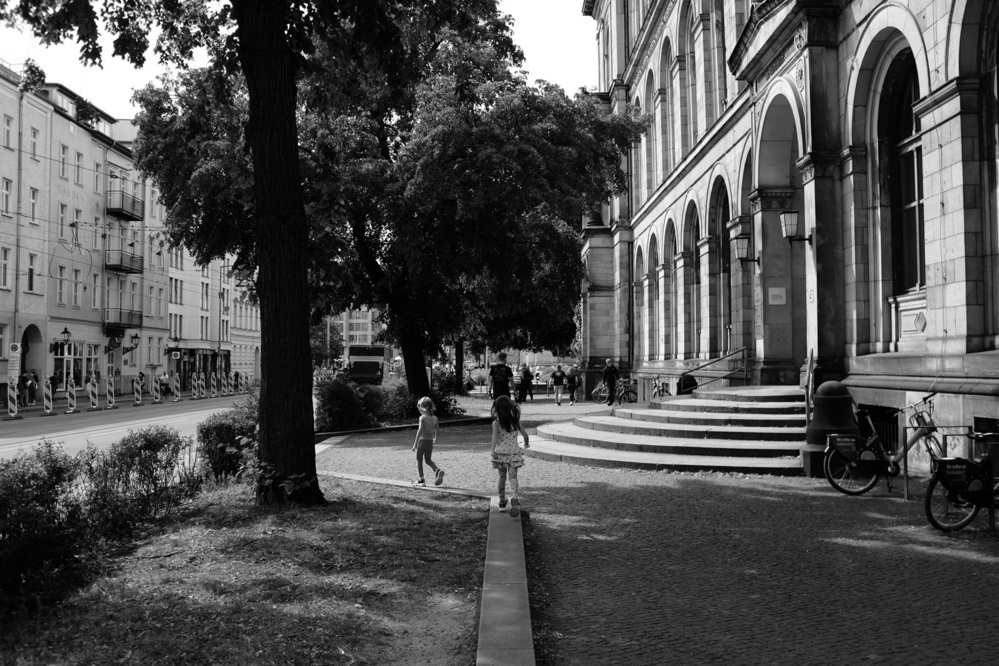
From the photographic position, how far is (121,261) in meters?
51.2

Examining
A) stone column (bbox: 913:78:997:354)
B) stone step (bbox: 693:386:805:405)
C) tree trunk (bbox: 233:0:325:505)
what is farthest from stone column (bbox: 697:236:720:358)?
tree trunk (bbox: 233:0:325:505)

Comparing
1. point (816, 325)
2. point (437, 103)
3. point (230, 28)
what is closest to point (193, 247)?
point (437, 103)

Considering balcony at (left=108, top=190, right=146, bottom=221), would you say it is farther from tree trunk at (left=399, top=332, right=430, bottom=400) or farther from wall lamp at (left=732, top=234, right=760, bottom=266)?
wall lamp at (left=732, top=234, right=760, bottom=266)

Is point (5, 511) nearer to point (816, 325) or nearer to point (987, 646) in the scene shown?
point (987, 646)

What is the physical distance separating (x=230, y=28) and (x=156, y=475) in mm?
6718

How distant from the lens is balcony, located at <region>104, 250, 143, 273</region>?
166 feet

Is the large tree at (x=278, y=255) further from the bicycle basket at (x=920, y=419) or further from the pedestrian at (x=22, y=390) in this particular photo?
the pedestrian at (x=22, y=390)

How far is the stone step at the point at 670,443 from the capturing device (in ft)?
42.7

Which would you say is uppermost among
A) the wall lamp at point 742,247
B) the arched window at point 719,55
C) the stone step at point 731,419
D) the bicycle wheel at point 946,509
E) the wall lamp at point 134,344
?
the arched window at point 719,55

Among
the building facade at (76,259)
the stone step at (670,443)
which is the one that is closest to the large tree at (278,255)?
the stone step at (670,443)

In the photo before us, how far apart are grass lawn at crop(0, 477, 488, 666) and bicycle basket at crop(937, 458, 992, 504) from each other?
4279mm

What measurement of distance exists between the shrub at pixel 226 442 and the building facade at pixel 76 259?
23138 mm

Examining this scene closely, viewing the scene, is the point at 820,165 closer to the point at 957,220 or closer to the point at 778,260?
the point at 778,260

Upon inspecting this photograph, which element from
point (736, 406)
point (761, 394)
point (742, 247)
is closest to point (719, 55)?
point (742, 247)
